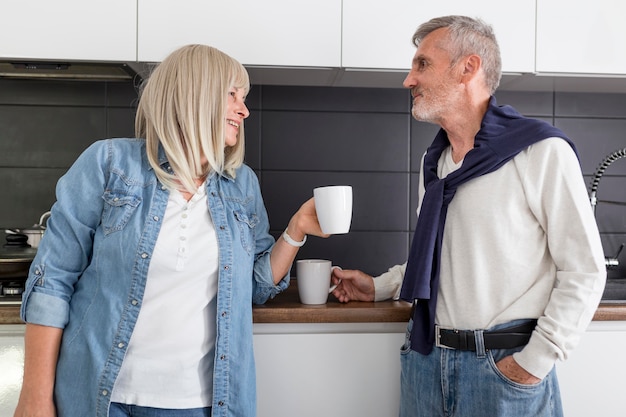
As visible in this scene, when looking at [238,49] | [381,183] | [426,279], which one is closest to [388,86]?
[381,183]

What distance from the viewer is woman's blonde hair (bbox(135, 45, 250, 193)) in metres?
1.29

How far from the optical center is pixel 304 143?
6.91ft

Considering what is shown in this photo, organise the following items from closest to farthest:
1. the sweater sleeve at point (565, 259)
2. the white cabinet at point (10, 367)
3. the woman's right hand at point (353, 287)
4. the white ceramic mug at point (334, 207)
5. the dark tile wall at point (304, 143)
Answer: the sweater sleeve at point (565, 259), the white ceramic mug at point (334, 207), the white cabinet at point (10, 367), the woman's right hand at point (353, 287), the dark tile wall at point (304, 143)

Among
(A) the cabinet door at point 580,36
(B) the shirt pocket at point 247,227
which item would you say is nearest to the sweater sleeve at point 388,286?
(B) the shirt pocket at point 247,227

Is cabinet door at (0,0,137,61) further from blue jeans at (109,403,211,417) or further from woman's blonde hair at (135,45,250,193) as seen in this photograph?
blue jeans at (109,403,211,417)

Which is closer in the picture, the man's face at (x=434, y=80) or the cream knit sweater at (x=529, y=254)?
the cream knit sweater at (x=529, y=254)

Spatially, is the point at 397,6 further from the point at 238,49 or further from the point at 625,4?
the point at 625,4

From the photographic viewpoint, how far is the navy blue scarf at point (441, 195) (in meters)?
1.29

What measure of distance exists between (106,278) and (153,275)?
0.09 metres

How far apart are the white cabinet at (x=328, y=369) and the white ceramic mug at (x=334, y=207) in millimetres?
318

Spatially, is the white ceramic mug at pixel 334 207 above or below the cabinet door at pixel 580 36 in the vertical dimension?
below

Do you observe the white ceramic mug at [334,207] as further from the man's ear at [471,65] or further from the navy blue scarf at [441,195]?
the man's ear at [471,65]

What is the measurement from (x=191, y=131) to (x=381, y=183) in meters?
0.97

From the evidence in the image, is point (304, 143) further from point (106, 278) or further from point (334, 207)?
point (106, 278)
